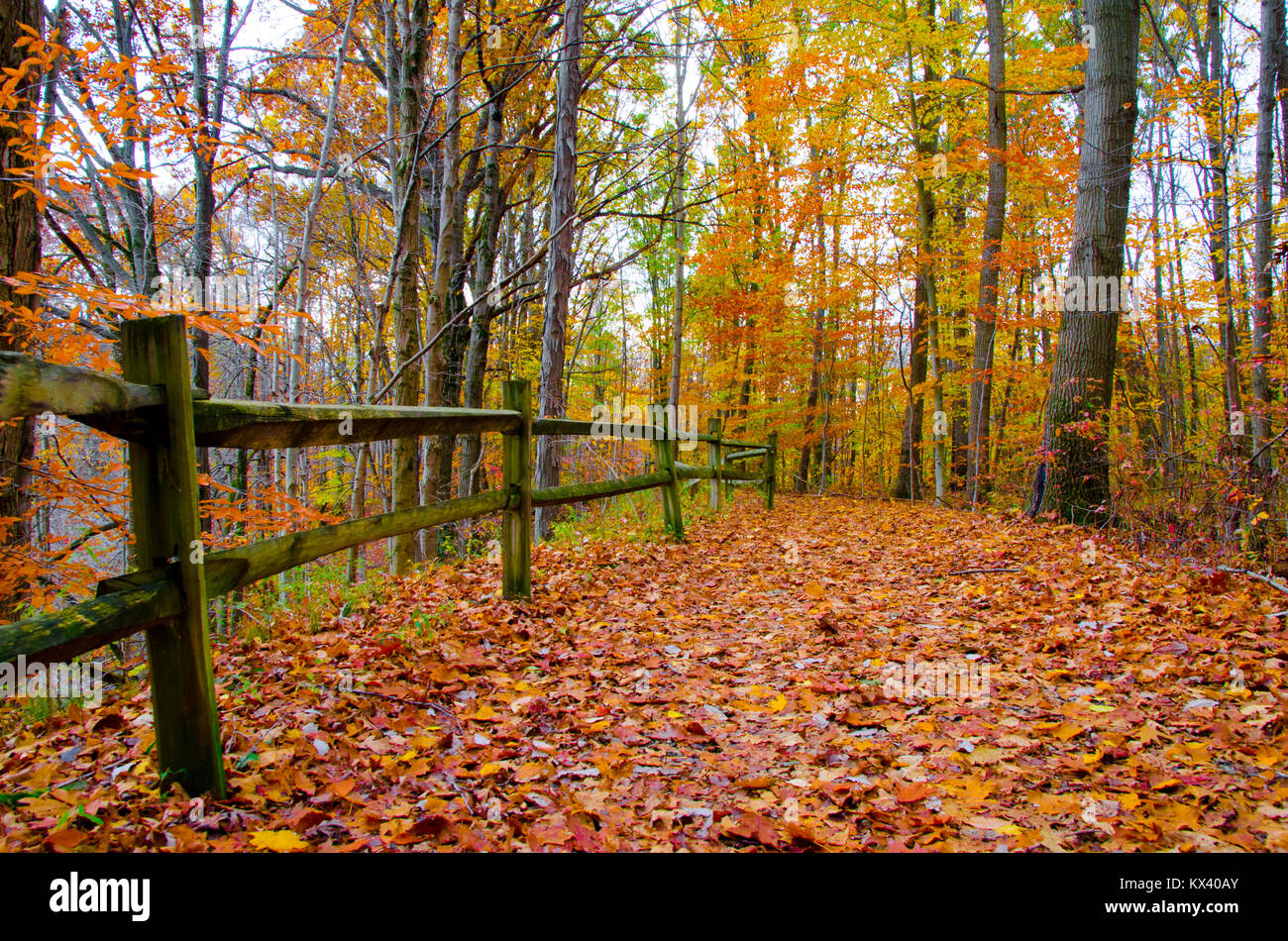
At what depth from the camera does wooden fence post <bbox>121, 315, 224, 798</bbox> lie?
1.83 m

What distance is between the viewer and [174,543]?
1841 mm

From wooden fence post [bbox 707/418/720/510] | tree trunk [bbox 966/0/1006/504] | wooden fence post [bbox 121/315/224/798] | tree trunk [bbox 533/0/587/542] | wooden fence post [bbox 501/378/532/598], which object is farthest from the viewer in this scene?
tree trunk [bbox 966/0/1006/504]

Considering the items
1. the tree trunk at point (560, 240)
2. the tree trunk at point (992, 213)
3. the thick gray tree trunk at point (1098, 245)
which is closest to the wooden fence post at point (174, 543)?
the tree trunk at point (560, 240)

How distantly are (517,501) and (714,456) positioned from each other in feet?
17.9

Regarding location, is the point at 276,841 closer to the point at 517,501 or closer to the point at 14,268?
the point at 517,501

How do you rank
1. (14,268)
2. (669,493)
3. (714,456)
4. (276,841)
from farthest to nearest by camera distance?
(714,456)
(669,493)
(14,268)
(276,841)

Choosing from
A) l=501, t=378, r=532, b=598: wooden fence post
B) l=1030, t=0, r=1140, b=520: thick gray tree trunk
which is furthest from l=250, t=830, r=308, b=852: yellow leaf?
l=1030, t=0, r=1140, b=520: thick gray tree trunk

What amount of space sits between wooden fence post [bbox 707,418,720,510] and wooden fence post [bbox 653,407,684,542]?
2037mm

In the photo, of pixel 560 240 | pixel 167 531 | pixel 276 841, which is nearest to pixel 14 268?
pixel 167 531

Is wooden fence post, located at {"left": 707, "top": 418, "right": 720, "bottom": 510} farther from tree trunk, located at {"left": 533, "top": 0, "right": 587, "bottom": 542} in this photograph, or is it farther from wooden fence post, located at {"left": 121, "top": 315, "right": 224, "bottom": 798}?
wooden fence post, located at {"left": 121, "top": 315, "right": 224, "bottom": 798}

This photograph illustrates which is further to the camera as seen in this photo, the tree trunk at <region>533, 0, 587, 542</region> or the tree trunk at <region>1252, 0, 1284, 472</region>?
the tree trunk at <region>533, 0, 587, 542</region>

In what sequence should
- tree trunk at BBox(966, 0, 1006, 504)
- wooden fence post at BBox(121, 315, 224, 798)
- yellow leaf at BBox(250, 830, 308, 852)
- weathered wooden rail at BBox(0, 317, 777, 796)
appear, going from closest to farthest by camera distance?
weathered wooden rail at BBox(0, 317, 777, 796) < yellow leaf at BBox(250, 830, 308, 852) < wooden fence post at BBox(121, 315, 224, 798) < tree trunk at BBox(966, 0, 1006, 504)

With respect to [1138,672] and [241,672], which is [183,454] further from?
[1138,672]

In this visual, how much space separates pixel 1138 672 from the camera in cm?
285
